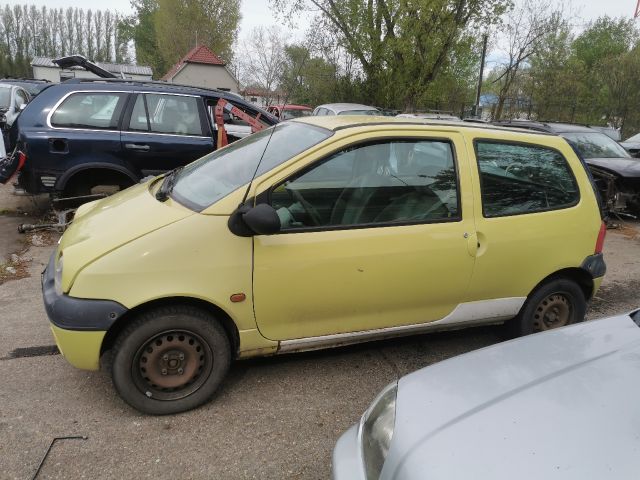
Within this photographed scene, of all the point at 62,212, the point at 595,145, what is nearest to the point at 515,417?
the point at 62,212

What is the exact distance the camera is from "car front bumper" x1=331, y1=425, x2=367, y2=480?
1.81 metres

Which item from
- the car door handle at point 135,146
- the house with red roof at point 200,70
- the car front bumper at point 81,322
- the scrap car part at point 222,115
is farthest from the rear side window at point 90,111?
the house with red roof at point 200,70

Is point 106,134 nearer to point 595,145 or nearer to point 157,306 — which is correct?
point 157,306

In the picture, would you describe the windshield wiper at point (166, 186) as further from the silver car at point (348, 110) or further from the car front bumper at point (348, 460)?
the silver car at point (348, 110)

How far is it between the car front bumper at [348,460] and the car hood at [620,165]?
8428mm

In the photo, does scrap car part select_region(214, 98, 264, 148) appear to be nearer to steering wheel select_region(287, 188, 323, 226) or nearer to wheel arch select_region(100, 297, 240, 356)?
steering wheel select_region(287, 188, 323, 226)

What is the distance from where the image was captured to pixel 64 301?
8.67 feet

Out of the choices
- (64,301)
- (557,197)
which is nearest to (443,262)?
(557,197)

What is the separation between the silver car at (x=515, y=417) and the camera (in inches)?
58.0

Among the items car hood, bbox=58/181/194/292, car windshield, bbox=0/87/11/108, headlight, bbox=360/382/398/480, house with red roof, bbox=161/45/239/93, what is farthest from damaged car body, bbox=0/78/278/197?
house with red roof, bbox=161/45/239/93

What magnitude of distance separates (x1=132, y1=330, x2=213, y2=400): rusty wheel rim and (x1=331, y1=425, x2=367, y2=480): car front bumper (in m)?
1.15

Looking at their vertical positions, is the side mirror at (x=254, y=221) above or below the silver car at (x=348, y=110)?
below

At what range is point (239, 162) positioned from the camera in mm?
3318

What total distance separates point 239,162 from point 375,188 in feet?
3.04
